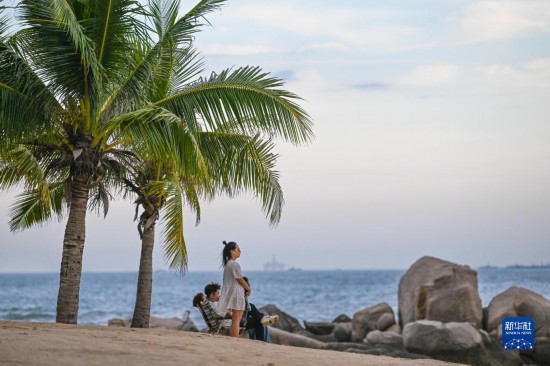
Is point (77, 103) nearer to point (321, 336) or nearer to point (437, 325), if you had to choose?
point (437, 325)

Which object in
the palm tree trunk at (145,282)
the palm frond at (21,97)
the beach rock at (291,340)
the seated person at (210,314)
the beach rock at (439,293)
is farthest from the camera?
the beach rock at (439,293)

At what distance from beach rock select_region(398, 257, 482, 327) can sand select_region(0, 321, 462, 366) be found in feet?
38.9

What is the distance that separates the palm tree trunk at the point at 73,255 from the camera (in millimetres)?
15898

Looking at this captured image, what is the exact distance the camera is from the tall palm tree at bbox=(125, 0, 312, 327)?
16.6 meters

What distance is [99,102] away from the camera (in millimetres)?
15328

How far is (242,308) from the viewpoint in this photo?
15.2 m

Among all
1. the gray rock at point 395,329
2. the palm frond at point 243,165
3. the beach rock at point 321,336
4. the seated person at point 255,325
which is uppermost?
the palm frond at point 243,165

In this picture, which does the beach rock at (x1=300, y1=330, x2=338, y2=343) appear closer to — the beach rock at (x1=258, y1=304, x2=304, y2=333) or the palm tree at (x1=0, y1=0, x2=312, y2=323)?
the beach rock at (x1=258, y1=304, x2=304, y2=333)

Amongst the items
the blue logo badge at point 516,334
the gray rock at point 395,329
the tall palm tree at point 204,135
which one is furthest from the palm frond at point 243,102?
the gray rock at point 395,329

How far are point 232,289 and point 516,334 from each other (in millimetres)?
7454

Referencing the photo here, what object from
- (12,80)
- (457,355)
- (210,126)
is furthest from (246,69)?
(457,355)

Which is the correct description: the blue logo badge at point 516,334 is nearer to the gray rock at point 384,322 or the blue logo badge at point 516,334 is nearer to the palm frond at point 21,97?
the gray rock at point 384,322

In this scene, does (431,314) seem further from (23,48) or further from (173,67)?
(23,48)

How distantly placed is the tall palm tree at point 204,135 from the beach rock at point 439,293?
8538 mm
